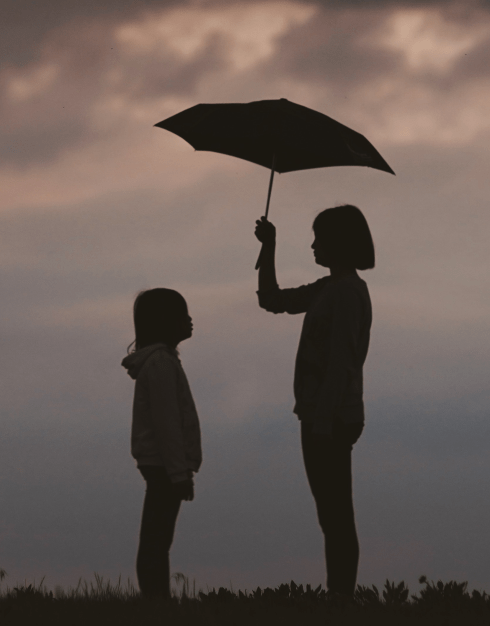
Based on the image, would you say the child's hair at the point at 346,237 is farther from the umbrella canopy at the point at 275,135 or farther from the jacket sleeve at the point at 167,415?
the jacket sleeve at the point at 167,415

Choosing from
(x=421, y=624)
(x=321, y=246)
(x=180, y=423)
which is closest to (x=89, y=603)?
(x=180, y=423)

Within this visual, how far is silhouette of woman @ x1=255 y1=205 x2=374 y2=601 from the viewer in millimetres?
5797

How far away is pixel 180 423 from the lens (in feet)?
19.3

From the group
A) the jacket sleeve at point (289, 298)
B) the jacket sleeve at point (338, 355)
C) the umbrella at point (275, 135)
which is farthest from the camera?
the umbrella at point (275, 135)

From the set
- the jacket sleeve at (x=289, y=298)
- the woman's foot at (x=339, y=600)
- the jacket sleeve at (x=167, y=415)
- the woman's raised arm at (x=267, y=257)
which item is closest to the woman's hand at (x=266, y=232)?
the woman's raised arm at (x=267, y=257)

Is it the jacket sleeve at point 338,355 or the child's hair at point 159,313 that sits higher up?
the child's hair at point 159,313

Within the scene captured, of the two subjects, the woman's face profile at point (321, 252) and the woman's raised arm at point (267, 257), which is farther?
the woman's raised arm at point (267, 257)

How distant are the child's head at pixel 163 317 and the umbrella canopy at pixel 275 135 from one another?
1.94m

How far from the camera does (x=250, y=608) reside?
6.36 metres

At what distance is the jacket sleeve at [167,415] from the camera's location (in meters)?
5.73

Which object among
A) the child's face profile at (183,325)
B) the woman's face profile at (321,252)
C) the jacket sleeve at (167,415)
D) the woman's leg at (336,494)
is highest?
the woman's face profile at (321,252)

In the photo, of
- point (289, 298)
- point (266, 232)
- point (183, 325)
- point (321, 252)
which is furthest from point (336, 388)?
point (266, 232)

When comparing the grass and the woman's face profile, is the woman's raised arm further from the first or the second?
the grass

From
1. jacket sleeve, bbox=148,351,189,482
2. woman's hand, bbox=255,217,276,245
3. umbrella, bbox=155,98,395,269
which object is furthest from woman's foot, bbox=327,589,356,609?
woman's hand, bbox=255,217,276,245
